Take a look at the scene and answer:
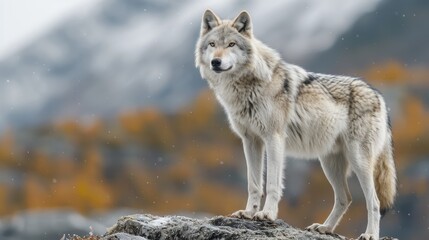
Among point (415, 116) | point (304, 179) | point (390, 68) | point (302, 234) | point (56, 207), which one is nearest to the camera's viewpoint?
point (302, 234)

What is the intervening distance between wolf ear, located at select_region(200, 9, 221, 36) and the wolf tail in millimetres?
2342

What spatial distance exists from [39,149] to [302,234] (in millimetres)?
43208

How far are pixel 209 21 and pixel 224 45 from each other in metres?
0.39

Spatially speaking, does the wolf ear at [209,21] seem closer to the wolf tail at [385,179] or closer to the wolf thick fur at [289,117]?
the wolf thick fur at [289,117]

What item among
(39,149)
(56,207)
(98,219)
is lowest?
(98,219)

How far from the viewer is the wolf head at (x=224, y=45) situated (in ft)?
25.1

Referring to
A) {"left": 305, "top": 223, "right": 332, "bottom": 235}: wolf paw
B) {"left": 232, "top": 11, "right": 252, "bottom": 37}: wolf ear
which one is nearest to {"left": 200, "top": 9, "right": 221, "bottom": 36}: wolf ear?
{"left": 232, "top": 11, "right": 252, "bottom": 37}: wolf ear

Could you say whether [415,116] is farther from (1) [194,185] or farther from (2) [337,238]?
(2) [337,238]

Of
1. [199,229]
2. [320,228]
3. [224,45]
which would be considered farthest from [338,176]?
[199,229]

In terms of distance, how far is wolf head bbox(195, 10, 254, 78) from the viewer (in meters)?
7.66

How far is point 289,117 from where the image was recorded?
7898mm

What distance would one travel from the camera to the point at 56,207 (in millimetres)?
45969

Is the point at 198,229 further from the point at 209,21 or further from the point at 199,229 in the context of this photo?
the point at 209,21

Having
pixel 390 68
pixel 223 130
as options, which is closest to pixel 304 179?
pixel 223 130
